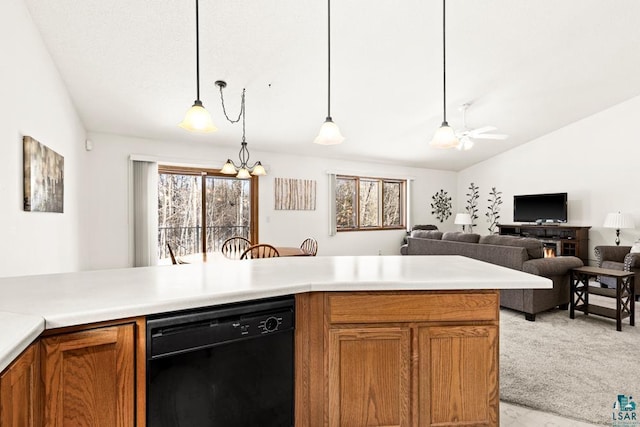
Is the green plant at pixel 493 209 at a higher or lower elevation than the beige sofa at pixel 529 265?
higher

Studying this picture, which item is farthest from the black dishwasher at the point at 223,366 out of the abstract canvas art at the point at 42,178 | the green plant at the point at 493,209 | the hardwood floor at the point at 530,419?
the green plant at the point at 493,209

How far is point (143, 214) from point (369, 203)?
4600 millimetres

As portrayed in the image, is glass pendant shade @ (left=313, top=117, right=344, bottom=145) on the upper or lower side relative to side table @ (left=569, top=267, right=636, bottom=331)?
upper

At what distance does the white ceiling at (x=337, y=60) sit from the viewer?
2723 millimetres

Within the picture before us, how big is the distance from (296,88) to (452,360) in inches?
134

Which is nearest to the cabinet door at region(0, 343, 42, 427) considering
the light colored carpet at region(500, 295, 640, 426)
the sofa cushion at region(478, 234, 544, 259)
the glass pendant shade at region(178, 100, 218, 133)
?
the glass pendant shade at region(178, 100, 218, 133)

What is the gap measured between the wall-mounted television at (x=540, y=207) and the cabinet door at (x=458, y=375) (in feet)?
19.9

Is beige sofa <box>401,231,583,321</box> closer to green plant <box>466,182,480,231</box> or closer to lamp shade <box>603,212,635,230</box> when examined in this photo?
lamp shade <box>603,212,635,230</box>

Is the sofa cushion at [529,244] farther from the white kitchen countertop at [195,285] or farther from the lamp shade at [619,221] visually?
the lamp shade at [619,221]

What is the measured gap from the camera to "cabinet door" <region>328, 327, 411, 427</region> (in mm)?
1456

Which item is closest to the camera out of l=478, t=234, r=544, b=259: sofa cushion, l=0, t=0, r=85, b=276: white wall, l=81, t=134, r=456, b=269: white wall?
l=0, t=0, r=85, b=276: white wall

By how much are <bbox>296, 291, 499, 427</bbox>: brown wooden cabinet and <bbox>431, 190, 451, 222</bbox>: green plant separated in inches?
278

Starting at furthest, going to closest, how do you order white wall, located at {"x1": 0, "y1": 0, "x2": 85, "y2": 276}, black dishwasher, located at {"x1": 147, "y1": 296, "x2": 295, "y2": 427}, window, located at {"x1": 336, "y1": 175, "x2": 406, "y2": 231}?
window, located at {"x1": 336, "y1": 175, "x2": 406, "y2": 231}, white wall, located at {"x1": 0, "y1": 0, "x2": 85, "y2": 276}, black dishwasher, located at {"x1": 147, "y1": 296, "x2": 295, "y2": 427}

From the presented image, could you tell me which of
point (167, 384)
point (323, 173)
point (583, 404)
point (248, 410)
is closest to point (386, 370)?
point (248, 410)
